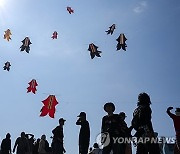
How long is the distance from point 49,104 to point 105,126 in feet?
29.1

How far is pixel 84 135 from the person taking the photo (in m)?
10.6

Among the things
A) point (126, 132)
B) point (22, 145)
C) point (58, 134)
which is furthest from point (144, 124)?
point (22, 145)

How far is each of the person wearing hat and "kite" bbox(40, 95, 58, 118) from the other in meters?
7.63

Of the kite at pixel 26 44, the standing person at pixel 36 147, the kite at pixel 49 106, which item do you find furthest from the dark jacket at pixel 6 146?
the kite at pixel 26 44

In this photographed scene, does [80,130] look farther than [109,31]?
No

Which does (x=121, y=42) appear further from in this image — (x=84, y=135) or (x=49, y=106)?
(x=84, y=135)

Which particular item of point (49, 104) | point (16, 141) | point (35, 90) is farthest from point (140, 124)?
point (35, 90)

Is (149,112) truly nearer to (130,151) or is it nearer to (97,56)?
(130,151)

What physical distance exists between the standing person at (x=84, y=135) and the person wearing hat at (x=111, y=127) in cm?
213

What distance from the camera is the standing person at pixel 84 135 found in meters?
10.6

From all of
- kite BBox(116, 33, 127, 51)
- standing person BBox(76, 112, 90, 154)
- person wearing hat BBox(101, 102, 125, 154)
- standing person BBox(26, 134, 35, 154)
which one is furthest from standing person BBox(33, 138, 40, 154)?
person wearing hat BBox(101, 102, 125, 154)

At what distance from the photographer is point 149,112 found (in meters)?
7.61

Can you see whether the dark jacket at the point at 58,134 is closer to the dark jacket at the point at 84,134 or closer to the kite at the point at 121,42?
the dark jacket at the point at 84,134

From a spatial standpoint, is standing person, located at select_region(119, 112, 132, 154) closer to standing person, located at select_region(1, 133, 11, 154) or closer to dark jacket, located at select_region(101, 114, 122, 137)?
dark jacket, located at select_region(101, 114, 122, 137)
